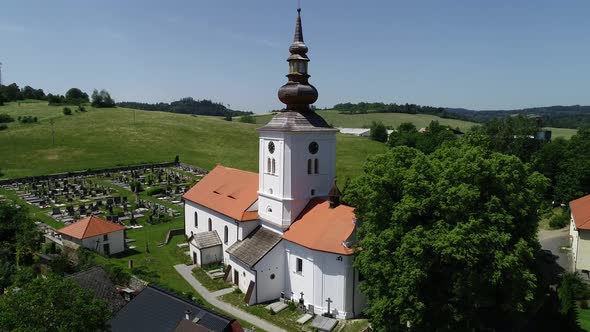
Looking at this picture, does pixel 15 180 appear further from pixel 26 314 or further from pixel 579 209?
pixel 579 209

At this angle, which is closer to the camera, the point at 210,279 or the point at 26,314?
the point at 26,314

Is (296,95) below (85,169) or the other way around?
the other way around

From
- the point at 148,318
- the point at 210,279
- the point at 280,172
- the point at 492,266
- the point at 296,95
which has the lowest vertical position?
the point at 210,279

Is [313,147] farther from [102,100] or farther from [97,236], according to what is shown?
[102,100]

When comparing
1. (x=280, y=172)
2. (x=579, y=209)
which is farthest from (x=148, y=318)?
(x=579, y=209)

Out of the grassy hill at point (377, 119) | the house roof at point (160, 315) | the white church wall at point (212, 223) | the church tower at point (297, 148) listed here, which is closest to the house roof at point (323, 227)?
the church tower at point (297, 148)

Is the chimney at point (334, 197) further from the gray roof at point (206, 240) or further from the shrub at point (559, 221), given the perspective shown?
the shrub at point (559, 221)

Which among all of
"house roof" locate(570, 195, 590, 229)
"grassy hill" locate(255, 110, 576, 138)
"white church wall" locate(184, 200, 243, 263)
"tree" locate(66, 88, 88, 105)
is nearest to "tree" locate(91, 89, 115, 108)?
"tree" locate(66, 88, 88, 105)
